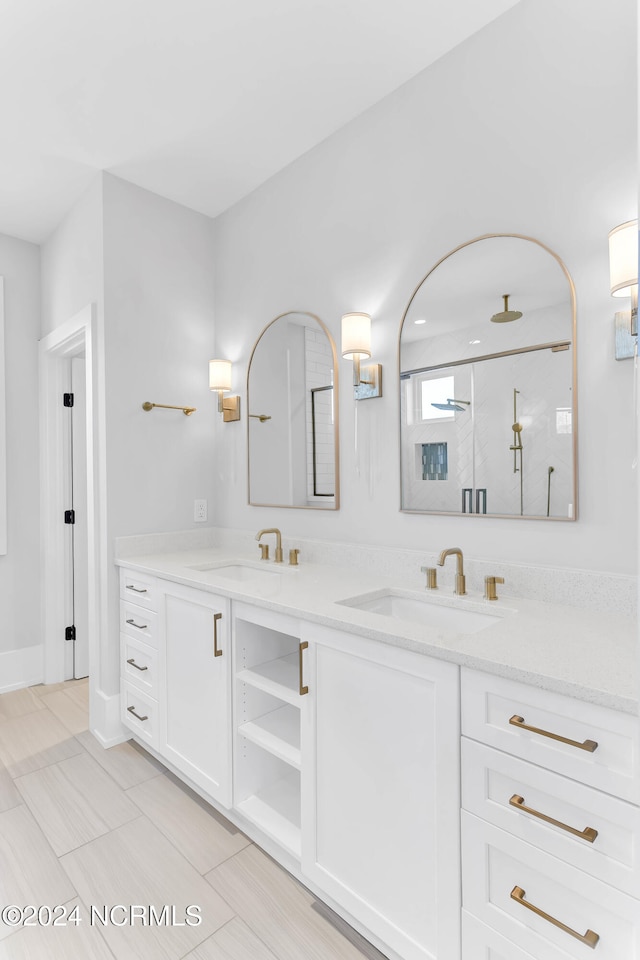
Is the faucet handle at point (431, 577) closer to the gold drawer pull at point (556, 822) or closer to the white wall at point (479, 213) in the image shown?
the white wall at point (479, 213)

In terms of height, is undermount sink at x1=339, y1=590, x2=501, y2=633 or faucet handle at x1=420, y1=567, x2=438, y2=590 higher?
faucet handle at x1=420, y1=567, x2=438, y2=590

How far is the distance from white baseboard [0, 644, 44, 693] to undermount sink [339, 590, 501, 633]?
2.47 m

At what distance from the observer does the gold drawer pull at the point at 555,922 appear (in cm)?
91

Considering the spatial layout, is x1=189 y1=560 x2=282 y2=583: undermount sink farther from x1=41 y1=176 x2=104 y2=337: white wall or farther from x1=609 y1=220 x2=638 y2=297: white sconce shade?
x1=609 y1=220 x2=638 y2=297: white sconce shade

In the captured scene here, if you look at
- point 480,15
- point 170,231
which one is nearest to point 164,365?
point 170,231

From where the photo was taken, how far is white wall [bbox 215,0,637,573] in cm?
141

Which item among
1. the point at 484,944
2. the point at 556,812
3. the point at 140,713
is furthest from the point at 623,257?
the point at 140,713

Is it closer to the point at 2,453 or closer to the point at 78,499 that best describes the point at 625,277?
the point at 78,499

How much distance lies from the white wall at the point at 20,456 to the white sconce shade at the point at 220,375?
4.20 ft

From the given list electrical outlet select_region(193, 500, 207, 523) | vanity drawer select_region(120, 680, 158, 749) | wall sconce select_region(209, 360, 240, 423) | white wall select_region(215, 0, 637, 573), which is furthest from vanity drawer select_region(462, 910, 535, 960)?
wall sconce select_region(209, 360, 240, 423)

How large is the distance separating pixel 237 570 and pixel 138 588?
0.45m

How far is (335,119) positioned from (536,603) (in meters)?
2.05

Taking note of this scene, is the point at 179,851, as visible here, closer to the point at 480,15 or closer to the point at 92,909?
the point at 92,909

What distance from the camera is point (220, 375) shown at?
2.66 metres
